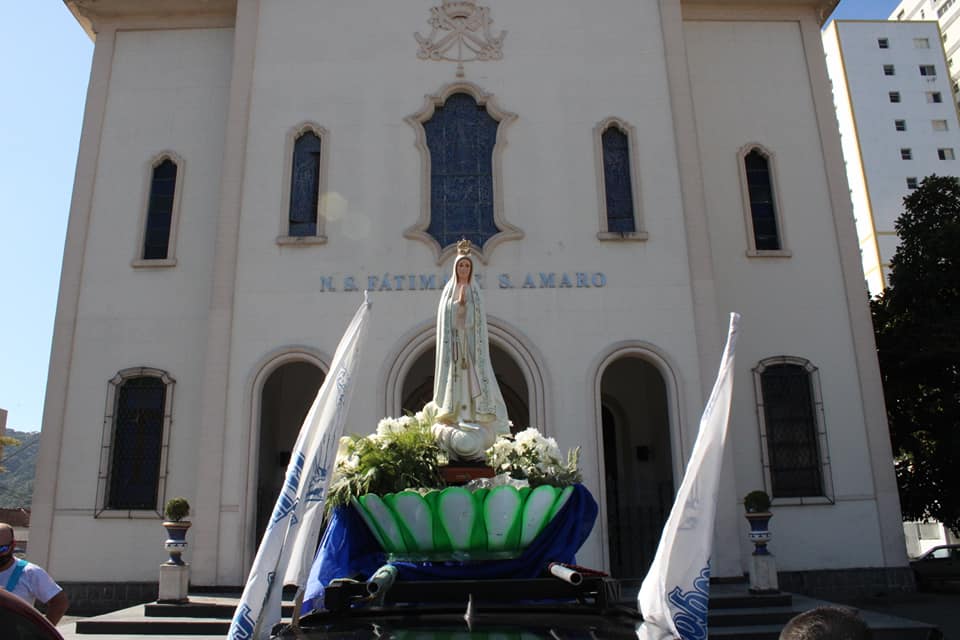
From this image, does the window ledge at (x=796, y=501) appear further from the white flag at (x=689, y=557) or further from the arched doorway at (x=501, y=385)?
the white flag at (x=689, y=557)

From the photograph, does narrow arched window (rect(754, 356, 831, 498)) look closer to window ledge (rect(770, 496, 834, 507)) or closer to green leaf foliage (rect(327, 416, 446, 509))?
window ledge (rect(770, 496, 834, 507))

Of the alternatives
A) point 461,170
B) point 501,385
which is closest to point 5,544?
point 461,170

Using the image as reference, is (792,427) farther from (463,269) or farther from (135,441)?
(135,441)

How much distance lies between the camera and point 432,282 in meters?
14.2

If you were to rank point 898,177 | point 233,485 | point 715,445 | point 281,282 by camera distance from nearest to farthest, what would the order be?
point 715,445
point 233,485
point 281,282
point 898,177

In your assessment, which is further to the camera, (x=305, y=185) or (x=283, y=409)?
(x=283, y=409)

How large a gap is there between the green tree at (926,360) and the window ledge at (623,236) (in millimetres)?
6321

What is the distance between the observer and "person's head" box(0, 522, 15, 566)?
5.32 meters

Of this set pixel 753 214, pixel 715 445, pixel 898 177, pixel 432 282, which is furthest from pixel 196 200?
pixel 898 177

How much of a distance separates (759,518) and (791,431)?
9.91 ft

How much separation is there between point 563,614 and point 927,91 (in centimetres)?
6213

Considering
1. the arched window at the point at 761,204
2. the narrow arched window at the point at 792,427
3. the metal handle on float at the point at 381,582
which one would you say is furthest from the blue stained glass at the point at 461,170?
the metal handle on float at the point at 381,582

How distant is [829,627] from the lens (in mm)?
2006

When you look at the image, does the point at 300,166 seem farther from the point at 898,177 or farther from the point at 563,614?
the point at 898,177
